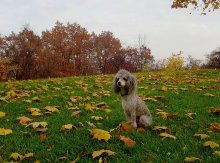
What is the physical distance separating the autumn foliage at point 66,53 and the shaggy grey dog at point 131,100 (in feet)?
154

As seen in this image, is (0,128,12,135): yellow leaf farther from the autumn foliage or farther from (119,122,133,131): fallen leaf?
the autumn foliage

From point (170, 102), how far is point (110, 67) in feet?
179

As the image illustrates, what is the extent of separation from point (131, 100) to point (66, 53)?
179 feet

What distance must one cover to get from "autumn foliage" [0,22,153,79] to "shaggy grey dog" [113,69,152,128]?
154ft

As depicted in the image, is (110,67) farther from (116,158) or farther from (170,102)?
(116,158)

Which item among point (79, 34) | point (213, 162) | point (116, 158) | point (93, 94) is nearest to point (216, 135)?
point (213, 162)

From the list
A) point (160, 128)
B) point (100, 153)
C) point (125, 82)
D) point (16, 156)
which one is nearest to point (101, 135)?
point (100, 153)

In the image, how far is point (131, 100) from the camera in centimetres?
556

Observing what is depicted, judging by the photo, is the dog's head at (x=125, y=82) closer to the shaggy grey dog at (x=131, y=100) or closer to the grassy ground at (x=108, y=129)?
the shaggy grey dog at (x=131, y=100)

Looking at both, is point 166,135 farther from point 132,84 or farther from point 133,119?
point 132,84

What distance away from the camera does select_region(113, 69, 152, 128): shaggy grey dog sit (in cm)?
542

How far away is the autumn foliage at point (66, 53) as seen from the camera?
182 feet

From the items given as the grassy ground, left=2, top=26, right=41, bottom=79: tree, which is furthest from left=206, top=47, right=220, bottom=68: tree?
the grassy ground

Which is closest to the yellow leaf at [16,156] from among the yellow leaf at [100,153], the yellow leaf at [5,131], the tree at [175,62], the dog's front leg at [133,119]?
the yellow leaf at [100,153]
